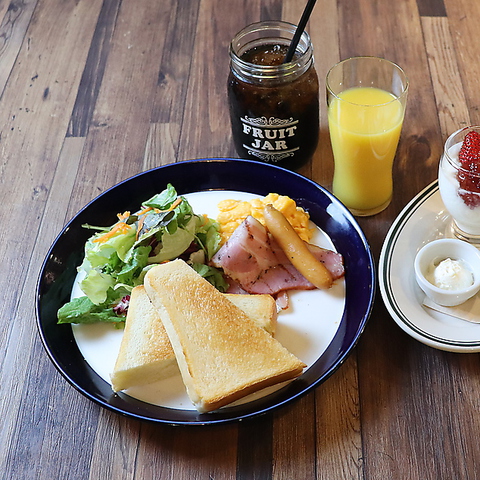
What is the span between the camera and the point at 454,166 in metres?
1.46

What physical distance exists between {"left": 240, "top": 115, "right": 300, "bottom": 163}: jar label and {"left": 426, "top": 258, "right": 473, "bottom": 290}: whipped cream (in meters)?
0.64

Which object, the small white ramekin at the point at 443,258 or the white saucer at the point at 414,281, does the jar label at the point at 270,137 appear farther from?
the small white ramekin at the point at 443,258

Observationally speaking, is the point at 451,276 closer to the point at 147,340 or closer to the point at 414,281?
the point at 414,281

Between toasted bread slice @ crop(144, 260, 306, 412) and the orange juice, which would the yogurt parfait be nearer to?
the orange juice

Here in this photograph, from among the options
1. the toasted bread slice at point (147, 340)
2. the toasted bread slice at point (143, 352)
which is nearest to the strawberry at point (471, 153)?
the toasted bread slice at point (147, 340)

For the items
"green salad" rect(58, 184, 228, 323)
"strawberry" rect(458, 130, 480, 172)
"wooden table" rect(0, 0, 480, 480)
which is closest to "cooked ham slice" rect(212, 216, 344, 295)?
"green salad" rect(58, 184, 228, 323)

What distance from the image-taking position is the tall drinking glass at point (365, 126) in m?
1.65

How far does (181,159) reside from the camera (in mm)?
2098

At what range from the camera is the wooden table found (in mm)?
1351

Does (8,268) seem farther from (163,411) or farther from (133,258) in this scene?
(163,411)

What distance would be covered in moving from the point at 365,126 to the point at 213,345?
796 mm

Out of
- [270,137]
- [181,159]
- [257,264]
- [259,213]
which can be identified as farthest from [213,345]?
[181,159]

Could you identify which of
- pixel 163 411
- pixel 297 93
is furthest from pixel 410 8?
pixel 163 411

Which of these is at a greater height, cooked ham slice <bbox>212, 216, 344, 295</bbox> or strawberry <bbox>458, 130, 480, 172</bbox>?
strawberry <bbox>458, 130, 480, 172</bbox>
